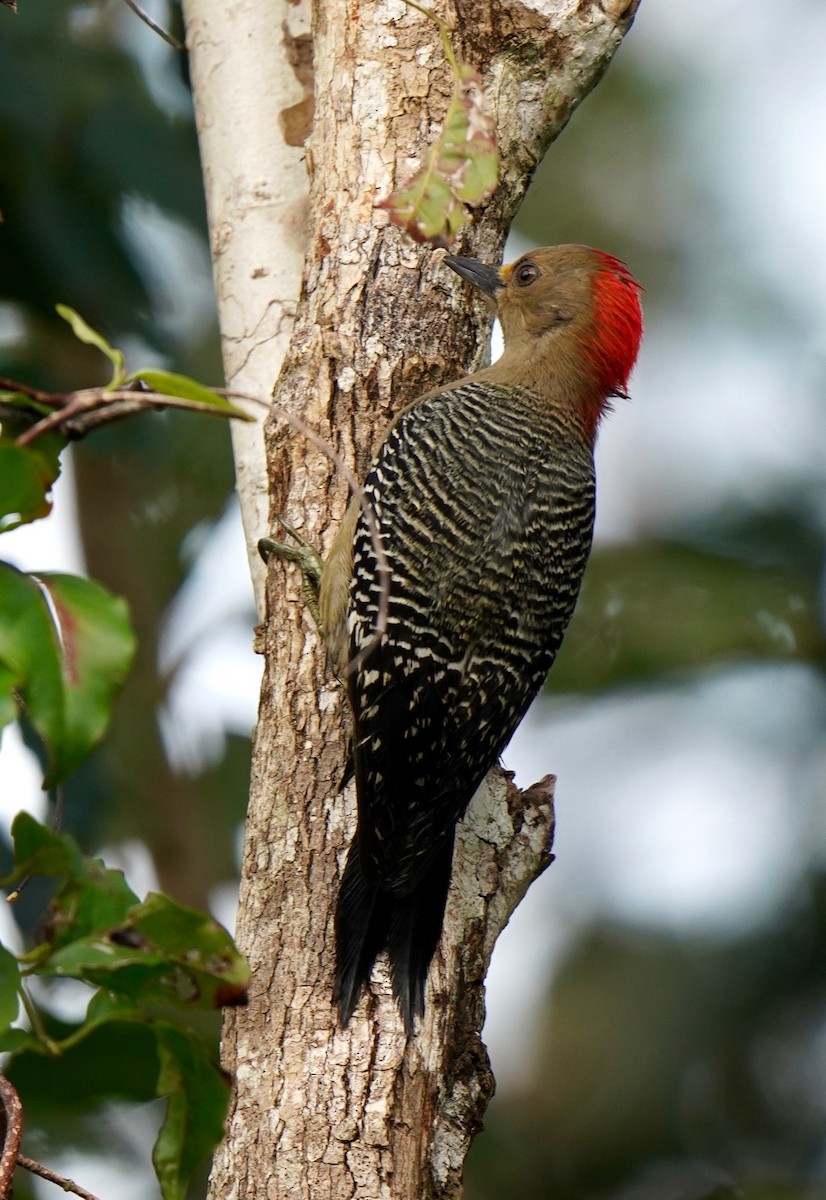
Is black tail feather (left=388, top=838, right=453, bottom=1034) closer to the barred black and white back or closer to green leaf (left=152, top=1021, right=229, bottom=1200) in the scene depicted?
the barred black and white back

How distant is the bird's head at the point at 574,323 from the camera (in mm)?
4184

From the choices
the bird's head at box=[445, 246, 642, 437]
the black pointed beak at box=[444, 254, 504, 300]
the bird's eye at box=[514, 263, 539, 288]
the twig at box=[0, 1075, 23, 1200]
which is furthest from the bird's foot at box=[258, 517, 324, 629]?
the twig at box=[0, 1075, 23, 1200]

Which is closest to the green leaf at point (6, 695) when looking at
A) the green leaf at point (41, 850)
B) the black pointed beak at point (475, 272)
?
the green leaf at point (41, 850)

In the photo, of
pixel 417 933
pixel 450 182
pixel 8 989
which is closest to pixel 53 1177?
pixel 8 989

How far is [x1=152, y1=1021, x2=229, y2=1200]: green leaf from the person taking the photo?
1.55 m

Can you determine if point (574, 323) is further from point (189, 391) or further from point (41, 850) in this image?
point (41, 850)

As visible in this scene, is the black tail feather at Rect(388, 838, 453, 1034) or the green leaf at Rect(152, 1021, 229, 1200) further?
the black tail feather at Rect(388, 838, 453, 1034)

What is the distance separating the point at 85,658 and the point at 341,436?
2048mm

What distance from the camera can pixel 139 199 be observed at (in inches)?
210

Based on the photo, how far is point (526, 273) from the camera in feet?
14.0

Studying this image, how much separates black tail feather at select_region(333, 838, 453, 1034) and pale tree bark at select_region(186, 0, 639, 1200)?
0.10 ft

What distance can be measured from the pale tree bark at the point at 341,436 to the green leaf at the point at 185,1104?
1.19m

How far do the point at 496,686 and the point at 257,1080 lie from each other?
1.03 m

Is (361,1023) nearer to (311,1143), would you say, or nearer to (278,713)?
(311,1143)
